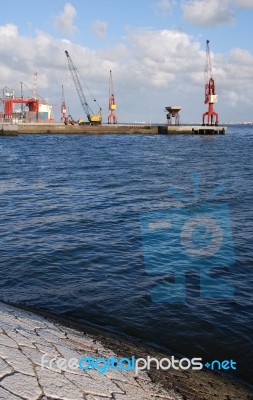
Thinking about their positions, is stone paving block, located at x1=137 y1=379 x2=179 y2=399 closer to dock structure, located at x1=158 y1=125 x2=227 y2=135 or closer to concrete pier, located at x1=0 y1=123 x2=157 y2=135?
concrete pier, located at x1=0 y1=123 x2=157 y2=135

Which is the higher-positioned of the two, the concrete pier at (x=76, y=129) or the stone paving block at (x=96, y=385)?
the concrete pier at (x=76, y=129)

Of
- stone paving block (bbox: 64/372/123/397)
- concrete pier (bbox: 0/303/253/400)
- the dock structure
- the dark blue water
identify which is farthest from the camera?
the dock structure

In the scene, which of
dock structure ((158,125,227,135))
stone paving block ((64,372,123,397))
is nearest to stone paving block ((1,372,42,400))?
stone paving block ((64,372,123,397))

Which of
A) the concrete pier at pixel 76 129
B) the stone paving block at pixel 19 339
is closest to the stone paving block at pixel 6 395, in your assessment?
the stone paving block at pixel 19 339

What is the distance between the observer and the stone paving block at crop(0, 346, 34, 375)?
501cm

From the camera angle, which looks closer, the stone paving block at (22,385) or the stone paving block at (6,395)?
the stone paving block at (6,395)

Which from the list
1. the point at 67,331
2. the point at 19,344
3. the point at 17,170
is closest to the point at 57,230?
the point at 67,331

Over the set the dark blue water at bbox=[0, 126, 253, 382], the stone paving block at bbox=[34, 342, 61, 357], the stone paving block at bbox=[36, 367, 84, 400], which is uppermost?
the stone paving block at bbox=[36, 367, 84, 400]

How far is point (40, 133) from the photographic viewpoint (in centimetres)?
10625

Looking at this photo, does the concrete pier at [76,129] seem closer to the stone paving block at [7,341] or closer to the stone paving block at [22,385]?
the stone paving block at [7,341]

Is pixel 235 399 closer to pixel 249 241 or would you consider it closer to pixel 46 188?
pixel 249 241

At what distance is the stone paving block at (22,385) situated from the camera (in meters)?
4.49

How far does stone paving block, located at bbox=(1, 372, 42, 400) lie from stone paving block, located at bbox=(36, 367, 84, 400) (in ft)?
0.33

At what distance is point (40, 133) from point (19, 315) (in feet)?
338
